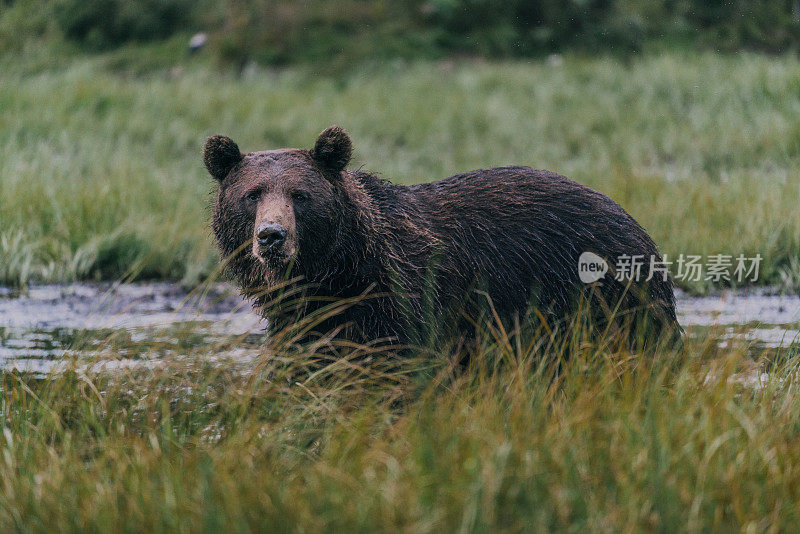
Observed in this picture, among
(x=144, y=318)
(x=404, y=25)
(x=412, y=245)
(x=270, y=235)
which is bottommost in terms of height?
(x=144, y=318)

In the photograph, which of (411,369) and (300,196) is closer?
(411,369)

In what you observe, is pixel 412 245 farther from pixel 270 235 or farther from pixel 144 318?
pixel 144 318

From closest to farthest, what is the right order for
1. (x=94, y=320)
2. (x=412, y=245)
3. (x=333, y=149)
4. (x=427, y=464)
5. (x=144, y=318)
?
(x=427, y=464), (x=333, y=149), (x=412, y=245), (x=94, y=320), (x=144, y=318)

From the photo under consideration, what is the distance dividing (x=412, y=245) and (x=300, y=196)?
633 mm

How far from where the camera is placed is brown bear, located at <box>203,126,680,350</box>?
4461 millimetres

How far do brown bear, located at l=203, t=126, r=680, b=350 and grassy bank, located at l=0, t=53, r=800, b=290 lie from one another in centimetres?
124

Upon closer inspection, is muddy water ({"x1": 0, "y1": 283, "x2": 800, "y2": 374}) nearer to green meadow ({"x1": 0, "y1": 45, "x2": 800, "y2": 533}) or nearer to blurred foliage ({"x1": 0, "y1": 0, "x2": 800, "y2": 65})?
green meadow ({"x1": 0, "y1": 45, "x2": 800, "y2": 533})

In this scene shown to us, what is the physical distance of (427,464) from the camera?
3043 mm

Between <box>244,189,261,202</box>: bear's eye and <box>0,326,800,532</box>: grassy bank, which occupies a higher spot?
<box>244,189,261,202</box>: bear's eye

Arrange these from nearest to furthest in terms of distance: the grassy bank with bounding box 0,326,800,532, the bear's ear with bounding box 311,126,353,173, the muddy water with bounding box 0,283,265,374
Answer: the grassy bank with bounding box 0,326,800,532, the bear's ear with bounding box 311,126,353,173, the muddy water with bounding box 0,283,265,374

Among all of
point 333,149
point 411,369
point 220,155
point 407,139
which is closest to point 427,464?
A: point 411,369

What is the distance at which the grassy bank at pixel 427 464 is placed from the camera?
9.14 ft

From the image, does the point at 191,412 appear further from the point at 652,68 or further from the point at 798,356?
the point at 652,68

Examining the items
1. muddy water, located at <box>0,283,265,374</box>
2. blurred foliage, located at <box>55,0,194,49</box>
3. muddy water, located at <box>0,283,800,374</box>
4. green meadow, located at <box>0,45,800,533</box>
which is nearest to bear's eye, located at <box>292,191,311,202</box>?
green meadow, located at <box>0,45,800,533</box>
